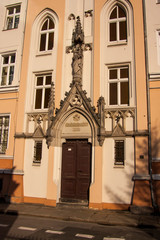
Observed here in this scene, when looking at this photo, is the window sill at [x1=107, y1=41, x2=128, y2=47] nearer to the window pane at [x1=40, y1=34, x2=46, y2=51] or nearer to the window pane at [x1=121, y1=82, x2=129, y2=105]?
the window pane at [x1=121, y1=82, x2=129, y2=105]

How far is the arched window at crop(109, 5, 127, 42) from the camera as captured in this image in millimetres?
12531

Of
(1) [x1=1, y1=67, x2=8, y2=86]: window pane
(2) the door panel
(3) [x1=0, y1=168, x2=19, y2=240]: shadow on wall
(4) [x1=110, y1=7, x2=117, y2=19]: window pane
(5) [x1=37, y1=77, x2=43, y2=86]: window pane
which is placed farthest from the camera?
(1) [x1=1, y1=67, x2=8, y2=86]: window pane

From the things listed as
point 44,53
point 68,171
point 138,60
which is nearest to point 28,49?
point 44,53

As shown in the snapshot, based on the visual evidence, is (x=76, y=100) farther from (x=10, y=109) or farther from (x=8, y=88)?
(x=8, y=88)

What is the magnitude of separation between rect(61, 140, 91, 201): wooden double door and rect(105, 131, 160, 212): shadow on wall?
1.19 m

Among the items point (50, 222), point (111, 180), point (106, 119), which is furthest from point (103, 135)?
point (50, 222)

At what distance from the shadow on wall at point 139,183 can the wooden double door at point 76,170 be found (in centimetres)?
119

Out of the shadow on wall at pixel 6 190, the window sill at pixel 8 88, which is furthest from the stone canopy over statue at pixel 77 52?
the shadow on wall at pixel 6 190

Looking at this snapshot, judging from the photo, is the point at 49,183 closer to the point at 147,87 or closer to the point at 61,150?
the point at 61,150

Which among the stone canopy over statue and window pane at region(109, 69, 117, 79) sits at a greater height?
the stone canopy over statue

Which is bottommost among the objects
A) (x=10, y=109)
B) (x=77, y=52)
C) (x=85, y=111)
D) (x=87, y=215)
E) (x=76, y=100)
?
(x=87, y=215)

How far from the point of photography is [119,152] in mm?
11039

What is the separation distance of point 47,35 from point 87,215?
10.1m

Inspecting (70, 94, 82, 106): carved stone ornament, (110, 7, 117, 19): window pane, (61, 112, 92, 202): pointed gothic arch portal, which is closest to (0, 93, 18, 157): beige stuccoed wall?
(61, 112, 92, 202): pointed gothic arch portal
